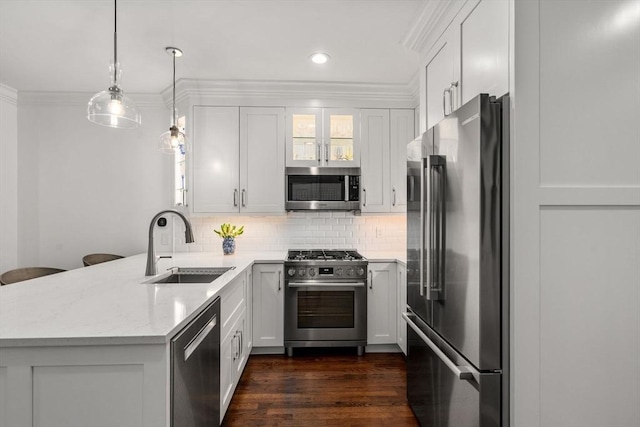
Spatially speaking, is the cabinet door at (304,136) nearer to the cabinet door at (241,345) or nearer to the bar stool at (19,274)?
the cabinet door at (241,345)

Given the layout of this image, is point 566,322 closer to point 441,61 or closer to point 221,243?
point 441,61

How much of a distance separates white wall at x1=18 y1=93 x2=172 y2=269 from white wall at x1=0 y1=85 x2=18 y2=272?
7cm

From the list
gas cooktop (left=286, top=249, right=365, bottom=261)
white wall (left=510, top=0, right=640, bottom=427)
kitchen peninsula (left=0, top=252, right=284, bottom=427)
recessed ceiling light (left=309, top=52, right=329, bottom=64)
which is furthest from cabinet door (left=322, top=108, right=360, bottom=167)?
kitchen peninsula (left=0, top=252, right=284, bottom=427)

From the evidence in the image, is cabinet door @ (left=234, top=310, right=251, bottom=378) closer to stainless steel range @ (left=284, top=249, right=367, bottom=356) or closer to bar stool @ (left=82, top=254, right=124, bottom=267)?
stainless steel range @ (left=284, top=249, right=367, bottom=356)

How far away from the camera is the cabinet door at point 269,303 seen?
3064 millimetres

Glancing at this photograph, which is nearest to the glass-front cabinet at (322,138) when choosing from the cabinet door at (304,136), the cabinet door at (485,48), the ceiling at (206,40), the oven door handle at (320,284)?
the cabinet door at (304,136)

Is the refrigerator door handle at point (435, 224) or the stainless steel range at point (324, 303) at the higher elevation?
the refrigerator door handle at point (435, 224)

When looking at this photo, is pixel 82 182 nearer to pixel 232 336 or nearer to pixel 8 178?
pixel 8 178

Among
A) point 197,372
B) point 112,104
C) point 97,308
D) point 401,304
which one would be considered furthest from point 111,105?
point 401,304

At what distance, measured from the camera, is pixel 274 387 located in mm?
2510

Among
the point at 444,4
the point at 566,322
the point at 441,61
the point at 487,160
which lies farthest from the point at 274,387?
the point at 444,4

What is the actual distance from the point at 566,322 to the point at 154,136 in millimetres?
3988

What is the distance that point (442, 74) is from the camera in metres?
2.03

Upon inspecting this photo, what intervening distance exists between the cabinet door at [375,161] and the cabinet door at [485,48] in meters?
1.70
